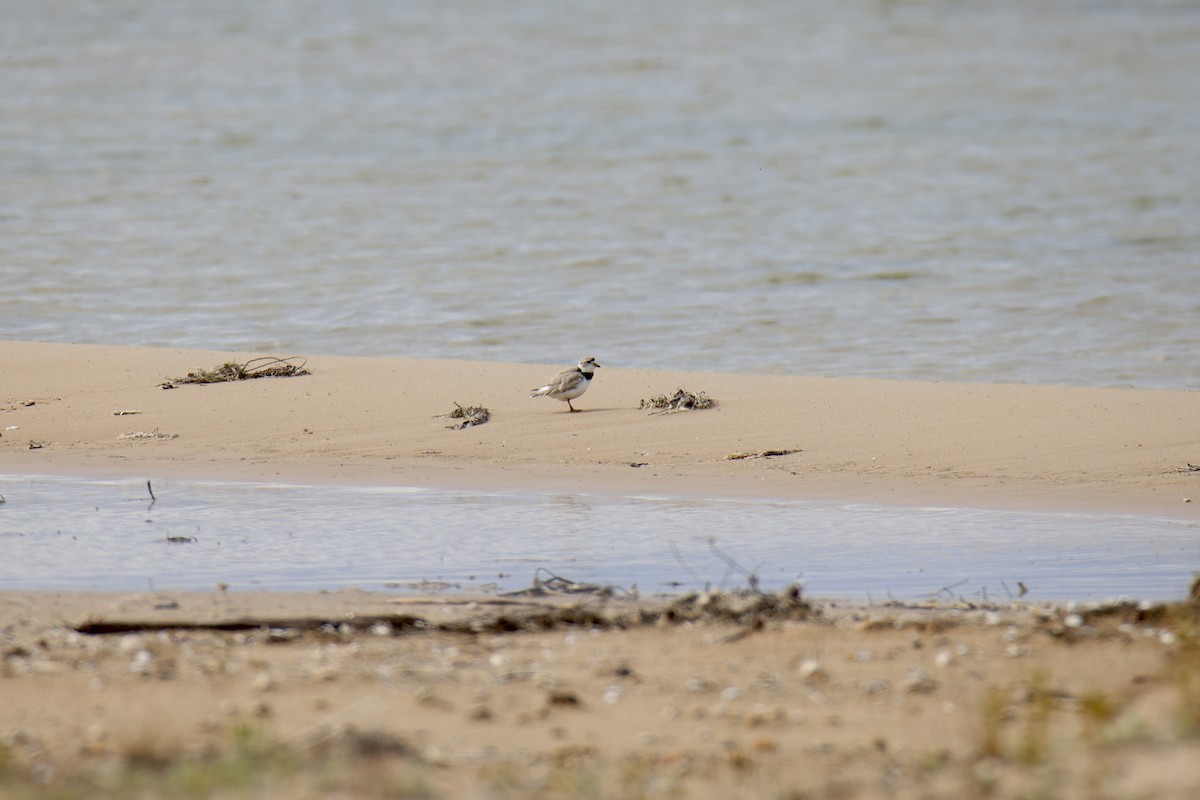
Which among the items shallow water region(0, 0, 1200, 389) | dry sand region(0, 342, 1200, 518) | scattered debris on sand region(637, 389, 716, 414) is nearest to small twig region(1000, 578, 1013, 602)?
dry sand region(0, 342, 1200, 518)

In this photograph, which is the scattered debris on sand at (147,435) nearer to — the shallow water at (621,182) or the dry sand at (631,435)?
the dry sand at (631,435)

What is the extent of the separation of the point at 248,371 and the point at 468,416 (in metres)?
2.58

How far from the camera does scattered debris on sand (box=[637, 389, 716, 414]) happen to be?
11.7 metres

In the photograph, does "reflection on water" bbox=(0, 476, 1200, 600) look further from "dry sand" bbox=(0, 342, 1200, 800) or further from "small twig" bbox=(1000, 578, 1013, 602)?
"dry sand" bbox=(0, 342, 1200, 800)

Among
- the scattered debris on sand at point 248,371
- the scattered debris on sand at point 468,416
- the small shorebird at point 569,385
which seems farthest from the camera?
the scattered debris on sand at point 248,371

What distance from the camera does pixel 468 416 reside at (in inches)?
452

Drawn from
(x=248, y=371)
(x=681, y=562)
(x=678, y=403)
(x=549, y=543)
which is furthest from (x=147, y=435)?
(x=681, y=562)

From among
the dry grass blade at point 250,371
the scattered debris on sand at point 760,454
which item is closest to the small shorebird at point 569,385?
the scattered debris on sand at point 760,454

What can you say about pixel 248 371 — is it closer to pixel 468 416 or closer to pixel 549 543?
pixel 468 416

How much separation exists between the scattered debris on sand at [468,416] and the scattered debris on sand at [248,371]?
86.0 inches

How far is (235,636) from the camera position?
19.7 feet

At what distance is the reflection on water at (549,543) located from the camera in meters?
7.20

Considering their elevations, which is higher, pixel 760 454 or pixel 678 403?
pixel 678 403

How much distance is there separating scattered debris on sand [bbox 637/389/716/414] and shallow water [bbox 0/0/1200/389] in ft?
11.6
